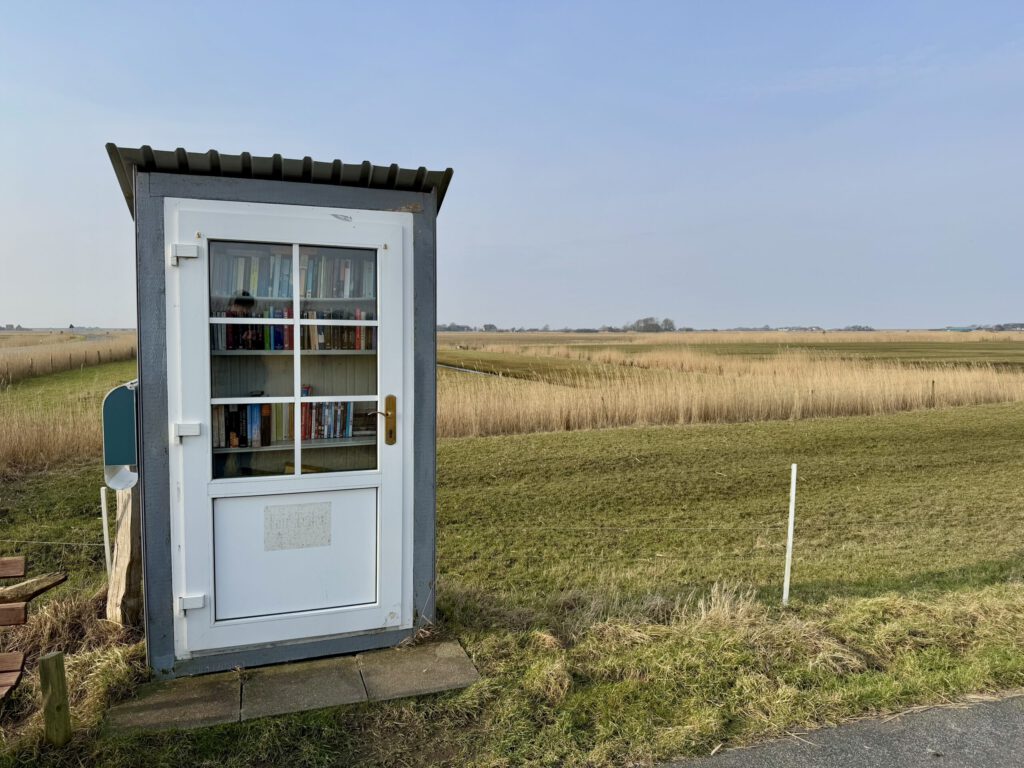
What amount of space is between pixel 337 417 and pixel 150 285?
1024 millimetres

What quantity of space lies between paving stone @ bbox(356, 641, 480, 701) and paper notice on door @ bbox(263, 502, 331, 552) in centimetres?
62

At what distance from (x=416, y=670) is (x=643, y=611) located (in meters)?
1.43

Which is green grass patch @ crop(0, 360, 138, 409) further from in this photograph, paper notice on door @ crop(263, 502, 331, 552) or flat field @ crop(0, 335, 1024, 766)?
paper notice on door @ crop(263, 502, 331, 552)

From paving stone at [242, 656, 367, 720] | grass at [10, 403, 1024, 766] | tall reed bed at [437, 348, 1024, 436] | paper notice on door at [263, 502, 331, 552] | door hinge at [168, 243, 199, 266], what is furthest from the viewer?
tall reed bed at [437, 348, 1024, 436]

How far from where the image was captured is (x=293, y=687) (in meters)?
3.17

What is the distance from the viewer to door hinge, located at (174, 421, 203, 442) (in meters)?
3.18

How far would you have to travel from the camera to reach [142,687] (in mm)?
3160

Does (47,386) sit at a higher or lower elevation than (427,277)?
lower

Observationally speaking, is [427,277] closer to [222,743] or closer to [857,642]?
[222,743]

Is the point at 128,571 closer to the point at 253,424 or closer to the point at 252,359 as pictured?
the point at 253,424

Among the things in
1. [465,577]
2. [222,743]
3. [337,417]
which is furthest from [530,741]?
[465,577]

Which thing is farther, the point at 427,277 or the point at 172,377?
the point at 427,277

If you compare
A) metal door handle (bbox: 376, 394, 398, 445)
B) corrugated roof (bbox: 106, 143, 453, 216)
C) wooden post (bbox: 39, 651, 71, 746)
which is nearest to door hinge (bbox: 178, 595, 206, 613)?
wooden post (bbox: 39, 651, 71, 746)

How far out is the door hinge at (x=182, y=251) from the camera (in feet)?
10.2
